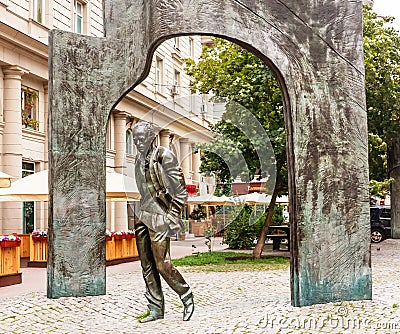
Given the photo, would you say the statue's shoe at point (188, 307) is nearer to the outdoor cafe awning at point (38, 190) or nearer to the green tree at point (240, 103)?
the outdoor cafe awning at point (38, 190)

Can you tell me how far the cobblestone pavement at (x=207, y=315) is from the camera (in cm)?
723

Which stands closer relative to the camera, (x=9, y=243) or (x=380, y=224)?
(x=9, y=243)

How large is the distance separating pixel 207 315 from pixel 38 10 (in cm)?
1968

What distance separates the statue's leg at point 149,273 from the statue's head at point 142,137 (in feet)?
3.00

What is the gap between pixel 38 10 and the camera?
25.4m

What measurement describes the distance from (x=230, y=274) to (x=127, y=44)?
22.6 feet

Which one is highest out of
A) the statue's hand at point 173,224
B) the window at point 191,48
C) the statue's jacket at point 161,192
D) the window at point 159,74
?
the window at point 191,48

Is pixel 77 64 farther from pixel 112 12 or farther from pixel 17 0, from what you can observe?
pixel 17 0

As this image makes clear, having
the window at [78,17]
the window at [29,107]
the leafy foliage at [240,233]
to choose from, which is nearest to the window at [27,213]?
the window at [29,107]

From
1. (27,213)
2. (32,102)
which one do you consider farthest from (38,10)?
(27,213)

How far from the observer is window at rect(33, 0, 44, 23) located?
2502cm

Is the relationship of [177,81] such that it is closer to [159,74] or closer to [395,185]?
[159,74]

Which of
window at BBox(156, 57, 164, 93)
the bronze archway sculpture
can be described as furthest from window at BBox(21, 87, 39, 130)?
the bronze archway sculpture

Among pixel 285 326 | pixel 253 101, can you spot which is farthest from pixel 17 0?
pixel 285 326
